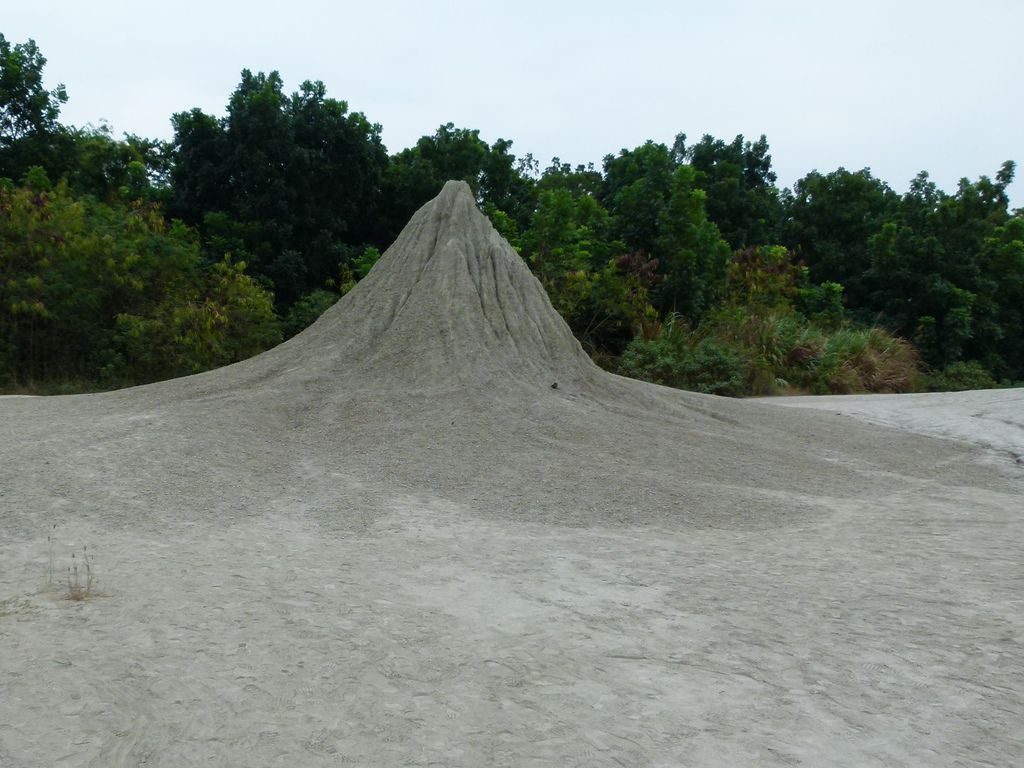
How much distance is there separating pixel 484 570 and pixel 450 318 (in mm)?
5153

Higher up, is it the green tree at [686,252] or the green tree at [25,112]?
the green tree at [25,112]

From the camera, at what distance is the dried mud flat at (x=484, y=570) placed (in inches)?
109

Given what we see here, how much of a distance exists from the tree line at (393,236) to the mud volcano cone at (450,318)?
4.52 metres

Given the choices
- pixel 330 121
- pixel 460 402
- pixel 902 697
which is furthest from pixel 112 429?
pixel 330 121

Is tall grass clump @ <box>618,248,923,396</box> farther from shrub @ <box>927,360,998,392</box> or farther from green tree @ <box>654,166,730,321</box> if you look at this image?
green tree @ <box>654,166,730,321</box>

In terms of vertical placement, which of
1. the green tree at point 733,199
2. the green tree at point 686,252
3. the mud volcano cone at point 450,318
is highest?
the green tree at point 733,199

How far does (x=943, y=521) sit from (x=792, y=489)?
121 cm

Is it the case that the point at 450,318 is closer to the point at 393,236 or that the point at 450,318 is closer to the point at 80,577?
the point at 80,577

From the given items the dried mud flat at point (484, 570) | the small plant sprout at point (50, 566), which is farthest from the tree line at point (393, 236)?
the small plant sprout at point (50, 566)

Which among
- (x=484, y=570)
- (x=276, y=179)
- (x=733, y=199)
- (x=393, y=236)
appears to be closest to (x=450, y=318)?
Result: (x=484, y=570)

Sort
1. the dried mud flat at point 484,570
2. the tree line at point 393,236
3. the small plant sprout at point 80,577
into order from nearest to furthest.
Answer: the dried mud flat at point 484,570, the small plant sprout at point 80,577, the tree line at point 393,236

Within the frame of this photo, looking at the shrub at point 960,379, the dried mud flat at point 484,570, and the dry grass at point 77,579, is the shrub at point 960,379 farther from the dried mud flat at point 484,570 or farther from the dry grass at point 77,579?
the dry grass at point 77,579

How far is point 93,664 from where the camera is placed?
312 centimetres

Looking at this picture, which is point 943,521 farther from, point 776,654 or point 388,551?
point 388,551
